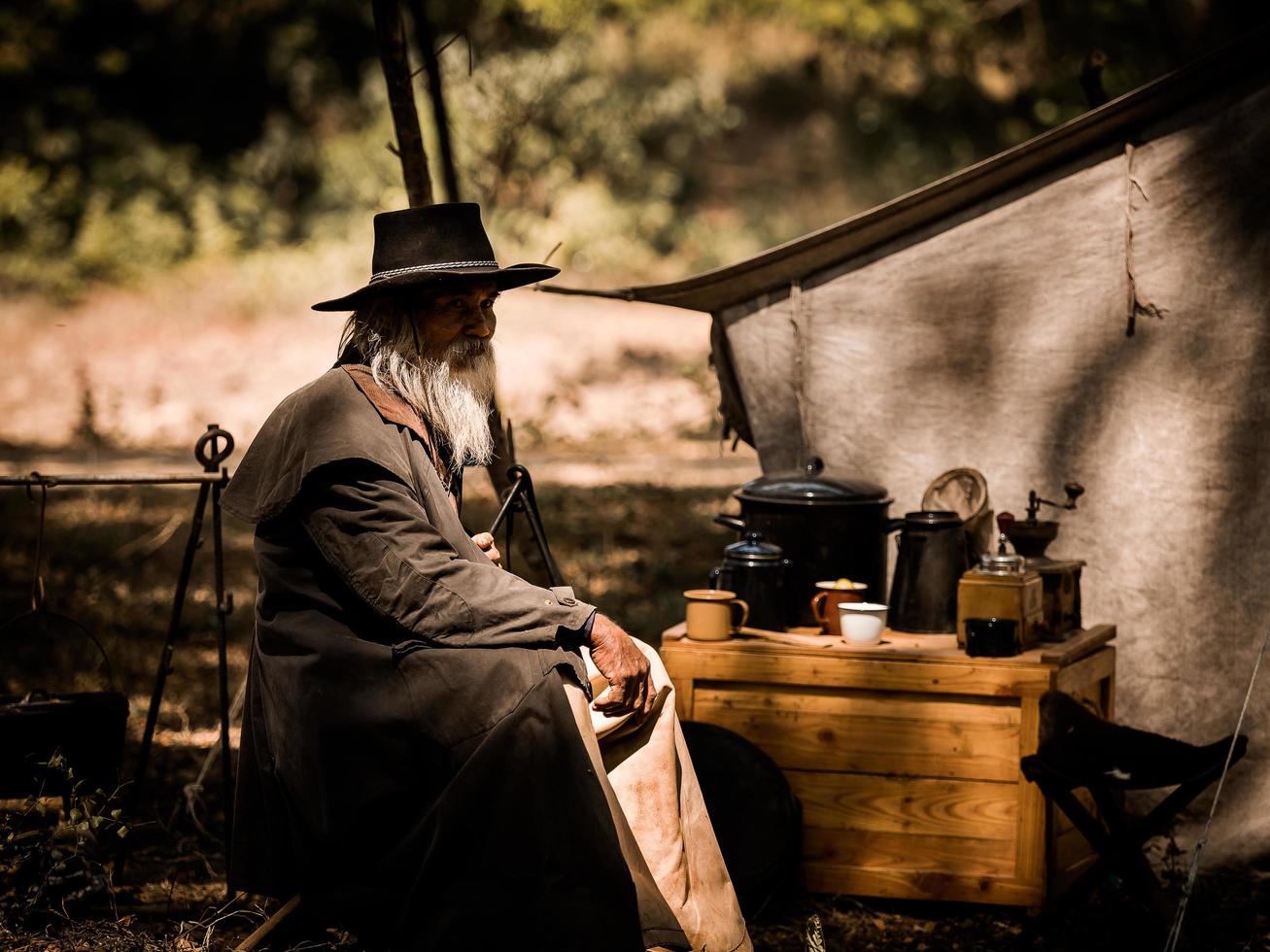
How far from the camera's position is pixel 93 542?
8141 millimetres

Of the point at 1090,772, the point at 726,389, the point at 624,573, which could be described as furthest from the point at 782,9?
the point at 1090,772

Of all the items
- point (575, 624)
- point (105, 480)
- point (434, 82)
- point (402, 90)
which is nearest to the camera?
point (575, 624)

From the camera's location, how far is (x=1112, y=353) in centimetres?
407

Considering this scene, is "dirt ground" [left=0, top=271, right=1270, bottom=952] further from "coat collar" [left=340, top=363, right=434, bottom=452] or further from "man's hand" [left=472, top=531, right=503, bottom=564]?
"coat collar" [left=340, top=363, right=434, bottom=452]

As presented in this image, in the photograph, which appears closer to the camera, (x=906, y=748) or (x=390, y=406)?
(x=390, y=406)

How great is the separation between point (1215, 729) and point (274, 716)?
2.74 meters

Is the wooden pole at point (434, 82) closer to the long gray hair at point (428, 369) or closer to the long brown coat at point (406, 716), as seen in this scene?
the long gray hair at point (428, 369)

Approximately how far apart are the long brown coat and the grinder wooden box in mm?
1296

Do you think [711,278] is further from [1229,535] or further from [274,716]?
[274,716]

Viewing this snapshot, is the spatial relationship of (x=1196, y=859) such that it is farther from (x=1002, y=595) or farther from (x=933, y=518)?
(x=933, y=518)

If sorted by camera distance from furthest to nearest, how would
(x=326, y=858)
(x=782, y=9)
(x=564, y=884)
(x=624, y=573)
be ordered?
1. (x=782, y=9)
2. (x=624, y=573)
3. (x=326, y=858)
4. (x=564, y=884)

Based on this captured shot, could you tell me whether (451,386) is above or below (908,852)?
above

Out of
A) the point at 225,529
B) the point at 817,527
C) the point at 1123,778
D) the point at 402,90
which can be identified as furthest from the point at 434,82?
the point at 225,529

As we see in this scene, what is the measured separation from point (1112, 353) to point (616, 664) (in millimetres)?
2168
